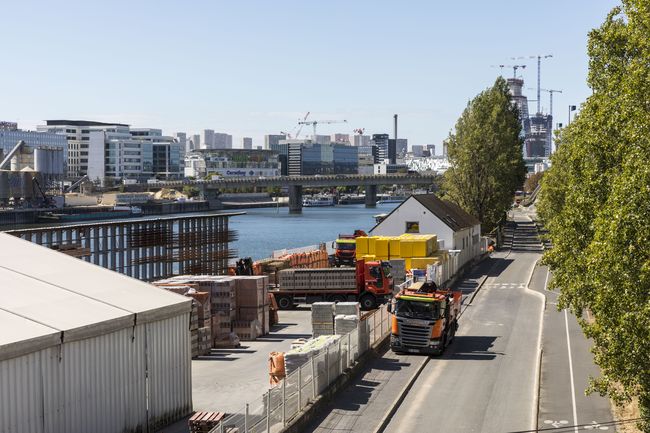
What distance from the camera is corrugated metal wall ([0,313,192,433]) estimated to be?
→ 56.4ft

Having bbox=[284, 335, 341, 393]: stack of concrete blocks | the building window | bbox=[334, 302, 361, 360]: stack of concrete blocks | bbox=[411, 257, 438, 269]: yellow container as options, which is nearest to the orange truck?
bbox=[334, 302, 361, 360]: stack of concrete blocks

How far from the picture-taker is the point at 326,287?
149 ft

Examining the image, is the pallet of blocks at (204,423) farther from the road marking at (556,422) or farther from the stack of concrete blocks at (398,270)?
the stack of concrete blocks at (398,270)

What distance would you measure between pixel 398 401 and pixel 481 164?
65.0 meters

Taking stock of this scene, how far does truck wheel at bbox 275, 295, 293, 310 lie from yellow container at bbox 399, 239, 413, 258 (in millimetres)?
14683

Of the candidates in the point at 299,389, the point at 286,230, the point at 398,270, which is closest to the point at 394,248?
the point at 398,270

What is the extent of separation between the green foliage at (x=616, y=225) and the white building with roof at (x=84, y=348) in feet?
33.1

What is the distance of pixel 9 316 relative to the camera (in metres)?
18.4

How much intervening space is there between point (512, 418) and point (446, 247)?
44.5m

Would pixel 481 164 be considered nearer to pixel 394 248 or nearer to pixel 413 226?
pixel 413 226

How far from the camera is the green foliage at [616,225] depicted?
18078 millimetres

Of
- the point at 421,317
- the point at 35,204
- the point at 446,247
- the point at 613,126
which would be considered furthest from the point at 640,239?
the point at 35,204

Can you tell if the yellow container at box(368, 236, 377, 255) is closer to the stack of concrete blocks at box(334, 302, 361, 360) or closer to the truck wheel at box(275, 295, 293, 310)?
the truck wheel at box(275, 295, 293, 310)

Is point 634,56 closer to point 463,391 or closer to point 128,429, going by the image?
point 463,391
